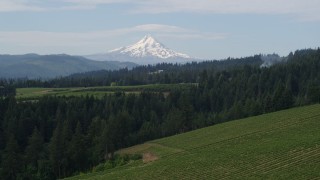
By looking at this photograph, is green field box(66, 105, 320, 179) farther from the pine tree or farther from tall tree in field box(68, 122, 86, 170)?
the pine tree

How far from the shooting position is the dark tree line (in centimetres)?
8506

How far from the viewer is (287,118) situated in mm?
80375

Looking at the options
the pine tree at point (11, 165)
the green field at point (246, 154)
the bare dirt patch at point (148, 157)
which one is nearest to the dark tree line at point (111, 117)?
the pine tree at point (11, 165)

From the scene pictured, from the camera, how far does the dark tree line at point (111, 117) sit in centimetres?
8506

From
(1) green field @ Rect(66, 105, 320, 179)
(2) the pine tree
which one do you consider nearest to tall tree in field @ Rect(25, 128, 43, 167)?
(2) the pine tree

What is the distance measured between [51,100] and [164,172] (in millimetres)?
93642

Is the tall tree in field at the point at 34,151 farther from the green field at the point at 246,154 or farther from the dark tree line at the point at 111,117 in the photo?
the green field at the point at 246,154

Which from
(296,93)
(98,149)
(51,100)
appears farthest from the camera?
(296,93)

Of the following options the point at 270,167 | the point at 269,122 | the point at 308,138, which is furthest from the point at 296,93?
the point at 270,167

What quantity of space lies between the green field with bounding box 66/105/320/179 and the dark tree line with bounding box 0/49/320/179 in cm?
1511

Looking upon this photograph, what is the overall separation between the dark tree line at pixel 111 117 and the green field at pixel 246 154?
49.6 ft

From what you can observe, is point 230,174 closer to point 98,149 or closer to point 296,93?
point 98,149

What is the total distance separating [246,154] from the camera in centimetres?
5447

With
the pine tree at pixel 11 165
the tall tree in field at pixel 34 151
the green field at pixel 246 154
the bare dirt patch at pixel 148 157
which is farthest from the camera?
the tall tree in field at pixel 34 151
